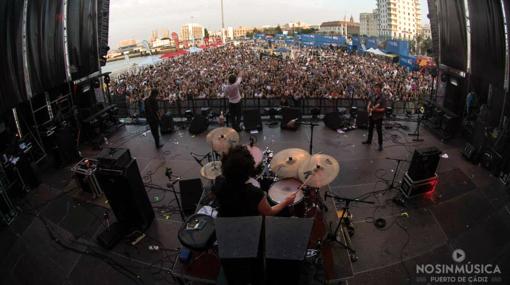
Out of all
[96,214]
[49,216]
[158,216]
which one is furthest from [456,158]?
[49,216]

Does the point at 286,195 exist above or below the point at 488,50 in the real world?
below

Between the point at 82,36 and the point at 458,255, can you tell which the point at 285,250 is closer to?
the point at 458,255

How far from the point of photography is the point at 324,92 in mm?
13766

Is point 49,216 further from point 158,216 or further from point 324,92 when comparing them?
point 324,92

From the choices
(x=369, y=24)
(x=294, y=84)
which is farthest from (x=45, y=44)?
(x=369, y=24)

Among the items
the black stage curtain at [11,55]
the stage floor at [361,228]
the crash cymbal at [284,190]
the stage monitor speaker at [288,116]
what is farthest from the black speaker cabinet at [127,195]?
the stage monitor speaker at [288,116]

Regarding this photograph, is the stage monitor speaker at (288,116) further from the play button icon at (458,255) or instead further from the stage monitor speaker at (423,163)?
the play button icon at (458,255)

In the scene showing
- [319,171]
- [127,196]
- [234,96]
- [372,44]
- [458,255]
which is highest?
[372,44]

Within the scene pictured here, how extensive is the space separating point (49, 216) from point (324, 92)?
1170 centimetres

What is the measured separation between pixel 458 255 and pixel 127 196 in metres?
5.12

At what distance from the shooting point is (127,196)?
4605 millimetres

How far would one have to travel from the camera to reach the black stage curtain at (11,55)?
19.3ft

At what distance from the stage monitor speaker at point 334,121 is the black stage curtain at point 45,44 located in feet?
27.1

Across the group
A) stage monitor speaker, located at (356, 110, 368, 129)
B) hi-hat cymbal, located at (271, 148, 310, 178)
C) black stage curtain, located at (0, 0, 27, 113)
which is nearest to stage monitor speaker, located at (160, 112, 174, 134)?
black stage curtain, located at (0, 0, 27, 113)
